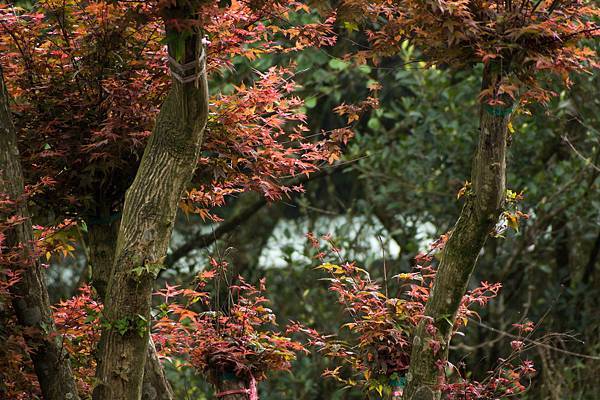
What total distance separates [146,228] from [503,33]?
1287 mm

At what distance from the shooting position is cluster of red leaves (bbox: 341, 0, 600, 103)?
9.08 ft

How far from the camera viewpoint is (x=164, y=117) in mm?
3016

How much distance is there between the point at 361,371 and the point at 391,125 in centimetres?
551

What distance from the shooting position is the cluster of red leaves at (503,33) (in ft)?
9.08

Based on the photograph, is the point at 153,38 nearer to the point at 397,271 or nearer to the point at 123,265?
the point at 123,265

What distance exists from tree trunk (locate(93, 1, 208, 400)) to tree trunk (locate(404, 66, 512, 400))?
920 millimetres

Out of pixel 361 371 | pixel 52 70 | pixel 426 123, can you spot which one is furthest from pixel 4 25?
pixel 426 123

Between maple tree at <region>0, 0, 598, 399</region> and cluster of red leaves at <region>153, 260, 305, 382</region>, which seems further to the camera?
cluster of red leaves at <region>153, 260, 305, 382</region>

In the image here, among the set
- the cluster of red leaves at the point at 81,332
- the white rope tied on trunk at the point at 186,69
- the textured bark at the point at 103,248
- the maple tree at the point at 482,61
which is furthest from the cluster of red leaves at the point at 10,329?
the maple tree at the point at 482,61

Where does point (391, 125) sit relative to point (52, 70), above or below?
above

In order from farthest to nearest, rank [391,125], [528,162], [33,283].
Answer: [391,125]
[528,162]
[33,283]

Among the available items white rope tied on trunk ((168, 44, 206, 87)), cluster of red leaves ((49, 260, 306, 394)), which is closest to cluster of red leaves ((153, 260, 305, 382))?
cluster of red leaves ((49, 260, 306, 394))

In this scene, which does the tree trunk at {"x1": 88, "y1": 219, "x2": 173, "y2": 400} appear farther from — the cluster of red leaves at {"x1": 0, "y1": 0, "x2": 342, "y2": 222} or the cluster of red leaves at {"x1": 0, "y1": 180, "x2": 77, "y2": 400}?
the cluster of red leaves at {"x1": 0, "y1": 180, "x2": 77, "y2": 400}

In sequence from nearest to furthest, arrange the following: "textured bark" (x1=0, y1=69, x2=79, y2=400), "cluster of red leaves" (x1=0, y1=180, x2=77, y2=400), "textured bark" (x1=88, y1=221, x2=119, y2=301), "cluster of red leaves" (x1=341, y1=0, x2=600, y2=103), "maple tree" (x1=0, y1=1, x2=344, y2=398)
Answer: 1. "cluster of red leaves" (x1=341, y1=0, x2=600, y2=103)
2. "cluster of red leaves" (x1=0, y1=180, x2=77, y2=400)
3. "textured bark" (x1=0, y1=69, x2=79, y2=400)
4. "maple tree" (x1=0, y1=1, x2=344, y2=398)
5. "textured bark" (x1=88, y1=221, x2=119, y2=301)
